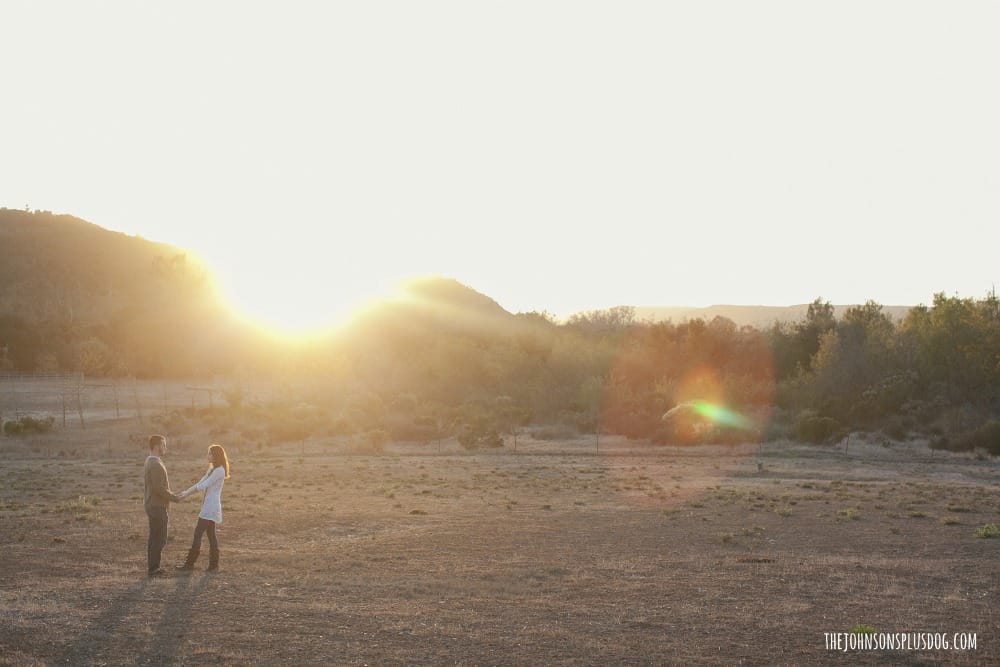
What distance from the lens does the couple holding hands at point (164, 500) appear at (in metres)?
12.1

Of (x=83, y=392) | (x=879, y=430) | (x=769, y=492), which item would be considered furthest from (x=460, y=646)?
(x=83, y=392)

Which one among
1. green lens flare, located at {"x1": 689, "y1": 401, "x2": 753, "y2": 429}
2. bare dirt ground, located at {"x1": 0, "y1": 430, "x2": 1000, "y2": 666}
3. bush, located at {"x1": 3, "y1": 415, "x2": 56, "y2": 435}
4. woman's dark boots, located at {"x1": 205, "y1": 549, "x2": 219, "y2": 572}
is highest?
green lens flare, located at {"x1": 689, "y1": 401, "x2": 753, "y2": 429}

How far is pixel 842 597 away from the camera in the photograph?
11688 mm

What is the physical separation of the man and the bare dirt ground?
34cm

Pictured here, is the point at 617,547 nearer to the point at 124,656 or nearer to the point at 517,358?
the point at 124,656

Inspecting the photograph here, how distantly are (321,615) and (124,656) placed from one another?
241 centimetres

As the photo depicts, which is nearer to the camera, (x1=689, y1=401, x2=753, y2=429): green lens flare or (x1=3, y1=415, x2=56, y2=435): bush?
(x1=3, y1=415, x2=56, y2=435): bush

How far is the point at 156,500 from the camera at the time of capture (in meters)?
12.2

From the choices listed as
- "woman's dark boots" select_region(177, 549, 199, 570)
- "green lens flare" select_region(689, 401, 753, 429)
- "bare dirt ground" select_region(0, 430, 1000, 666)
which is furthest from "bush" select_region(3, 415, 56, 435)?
"woman's dark boots" select_region(177, 549, 199, 570)

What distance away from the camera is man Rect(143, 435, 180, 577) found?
477 inches

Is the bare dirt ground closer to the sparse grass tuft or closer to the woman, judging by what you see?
the sparse grass tuft

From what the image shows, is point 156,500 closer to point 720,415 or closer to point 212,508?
point 212,508

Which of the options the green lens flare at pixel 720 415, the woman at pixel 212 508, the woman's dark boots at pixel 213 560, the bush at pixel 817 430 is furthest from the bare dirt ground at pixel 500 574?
the green lens flare at pixel 720 415

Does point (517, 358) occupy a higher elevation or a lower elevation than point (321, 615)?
higher
